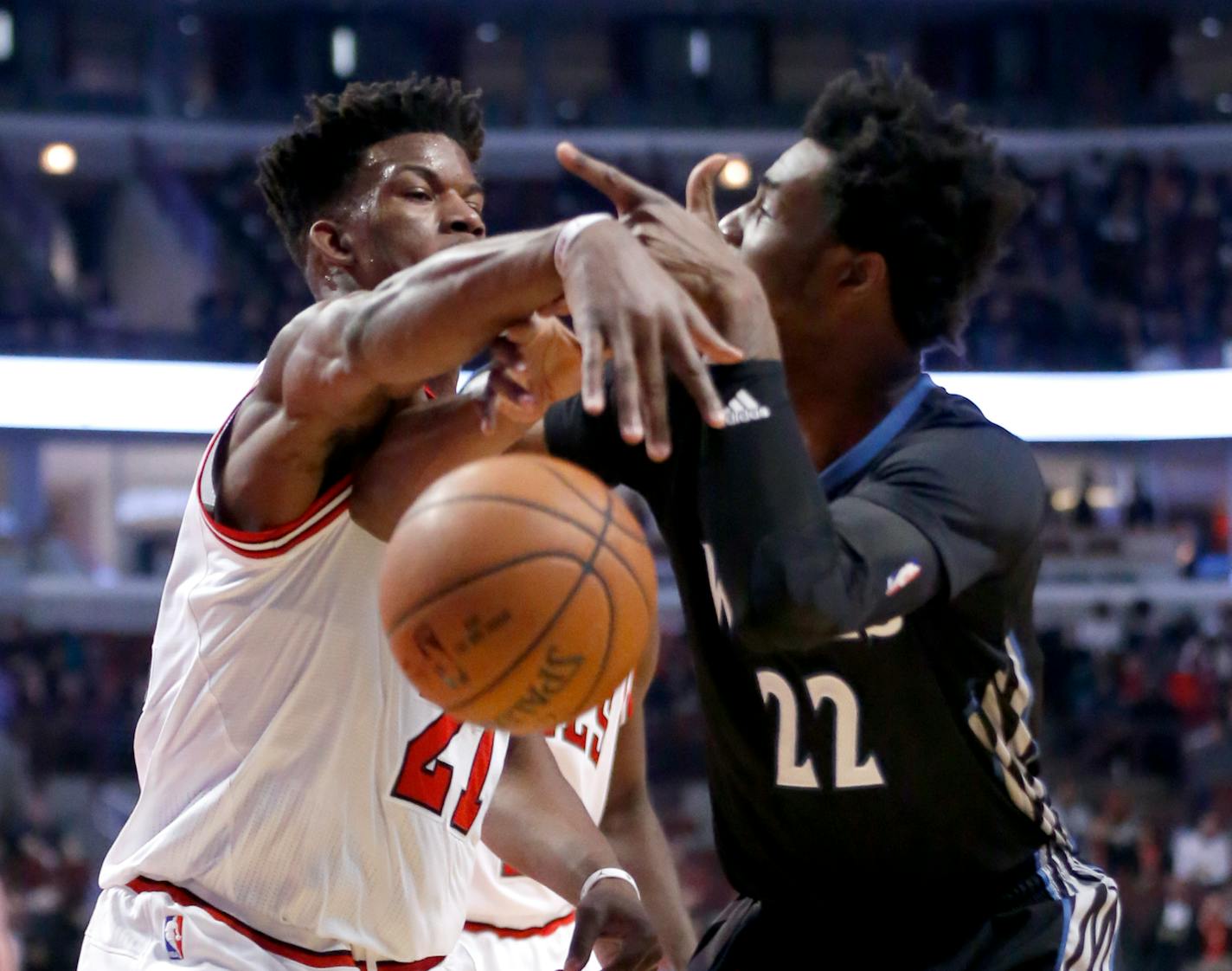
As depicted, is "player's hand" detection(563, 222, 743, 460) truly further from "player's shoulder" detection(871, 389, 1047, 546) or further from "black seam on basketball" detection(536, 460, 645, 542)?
"player's shoulder" detection(871, 389, 1047, 546)

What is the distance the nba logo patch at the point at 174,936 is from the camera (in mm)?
2988

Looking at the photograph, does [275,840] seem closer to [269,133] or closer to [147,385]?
[147,385]

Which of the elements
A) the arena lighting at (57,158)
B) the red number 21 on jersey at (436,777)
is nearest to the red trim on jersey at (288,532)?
the red number 21 on jersey at (436,777)

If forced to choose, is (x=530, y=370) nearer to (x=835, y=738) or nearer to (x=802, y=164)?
(x=802, y=164)

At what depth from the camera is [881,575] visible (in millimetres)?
2490

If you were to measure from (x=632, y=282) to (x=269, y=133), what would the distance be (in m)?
15.6

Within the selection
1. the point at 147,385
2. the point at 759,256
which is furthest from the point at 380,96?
the point at 147,385

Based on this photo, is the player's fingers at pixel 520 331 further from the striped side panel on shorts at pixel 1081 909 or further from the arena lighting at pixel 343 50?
the arena lighting at pixel 343 50

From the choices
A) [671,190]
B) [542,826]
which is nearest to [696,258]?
[542,826]

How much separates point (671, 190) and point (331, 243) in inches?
557

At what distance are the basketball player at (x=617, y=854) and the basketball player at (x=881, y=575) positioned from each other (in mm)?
1013

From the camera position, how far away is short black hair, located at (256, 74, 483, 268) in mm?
3613

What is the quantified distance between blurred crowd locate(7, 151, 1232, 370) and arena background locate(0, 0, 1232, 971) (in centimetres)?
4

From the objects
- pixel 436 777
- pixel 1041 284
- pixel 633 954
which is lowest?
pixel 1041 284
